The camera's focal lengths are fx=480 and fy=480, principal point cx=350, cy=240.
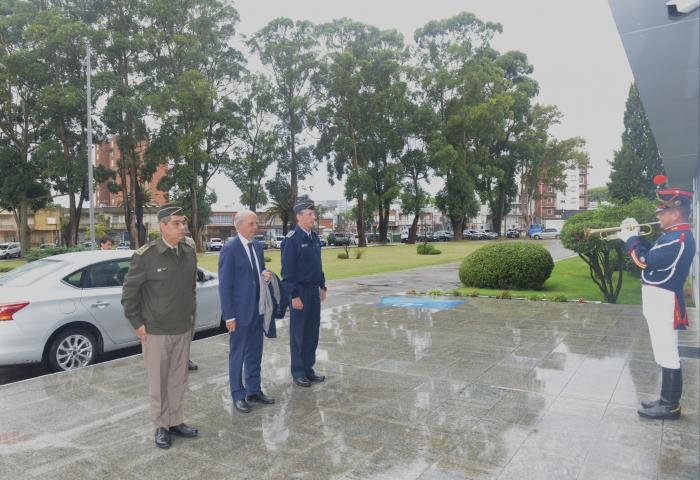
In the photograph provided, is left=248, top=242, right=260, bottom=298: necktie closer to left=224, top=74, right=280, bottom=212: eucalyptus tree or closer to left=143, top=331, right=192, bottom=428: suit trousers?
left=143, top=331, right=192, bottom=428: suit trousers

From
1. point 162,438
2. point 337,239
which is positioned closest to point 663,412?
point 162,438

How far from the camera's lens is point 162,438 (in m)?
3.63

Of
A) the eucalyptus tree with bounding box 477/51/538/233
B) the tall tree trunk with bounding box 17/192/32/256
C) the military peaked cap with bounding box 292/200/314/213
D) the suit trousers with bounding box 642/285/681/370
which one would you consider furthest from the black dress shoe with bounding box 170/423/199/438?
the eucalyptus tree with bounding box 477/51/538/233

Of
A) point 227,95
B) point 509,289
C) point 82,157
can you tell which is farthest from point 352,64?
point 509,289

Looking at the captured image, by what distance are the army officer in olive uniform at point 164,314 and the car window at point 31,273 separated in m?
3.13

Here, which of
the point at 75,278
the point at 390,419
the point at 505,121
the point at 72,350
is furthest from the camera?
the point at 505,121

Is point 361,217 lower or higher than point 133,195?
lower

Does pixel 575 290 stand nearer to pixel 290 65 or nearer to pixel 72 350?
pixel 72 350

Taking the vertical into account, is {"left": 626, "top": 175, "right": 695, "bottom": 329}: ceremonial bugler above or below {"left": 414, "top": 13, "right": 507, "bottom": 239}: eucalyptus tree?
below

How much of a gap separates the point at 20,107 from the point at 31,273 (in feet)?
117

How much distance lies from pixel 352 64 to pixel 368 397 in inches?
1606

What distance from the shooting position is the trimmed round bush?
12.7 m

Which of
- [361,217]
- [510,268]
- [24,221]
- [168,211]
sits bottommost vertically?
[510,268]

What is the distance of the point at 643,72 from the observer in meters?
4.54
